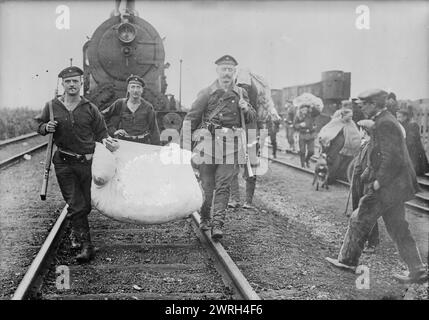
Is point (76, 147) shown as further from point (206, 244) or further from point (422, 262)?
point (422, 262)

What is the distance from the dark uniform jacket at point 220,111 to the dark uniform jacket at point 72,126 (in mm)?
1105

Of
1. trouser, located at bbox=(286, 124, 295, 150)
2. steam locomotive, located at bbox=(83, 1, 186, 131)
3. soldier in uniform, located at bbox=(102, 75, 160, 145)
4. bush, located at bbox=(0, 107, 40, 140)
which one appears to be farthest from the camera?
trouser, located at bbox=(286, 124, 295, 150)

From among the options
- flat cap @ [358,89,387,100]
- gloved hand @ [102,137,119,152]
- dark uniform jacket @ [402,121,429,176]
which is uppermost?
flat cap @ [358,89,387,100]

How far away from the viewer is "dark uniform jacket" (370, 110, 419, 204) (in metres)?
4.16

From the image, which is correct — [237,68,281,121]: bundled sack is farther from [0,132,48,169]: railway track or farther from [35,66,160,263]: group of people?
[0,132,48,169]: railway track

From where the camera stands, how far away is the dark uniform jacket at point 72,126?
4652mm

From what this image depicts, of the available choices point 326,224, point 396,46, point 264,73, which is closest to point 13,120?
point 264,73

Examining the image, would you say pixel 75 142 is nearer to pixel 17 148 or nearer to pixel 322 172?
pixel 322 172

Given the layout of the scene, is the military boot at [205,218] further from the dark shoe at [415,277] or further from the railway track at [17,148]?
the railway track at [17,148]

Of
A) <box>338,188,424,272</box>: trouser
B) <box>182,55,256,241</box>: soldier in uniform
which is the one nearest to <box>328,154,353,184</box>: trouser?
<box>182,55,256,241</box>: soldier in uniform

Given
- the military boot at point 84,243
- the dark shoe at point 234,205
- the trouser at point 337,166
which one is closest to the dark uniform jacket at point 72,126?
the military boot at point 84,243

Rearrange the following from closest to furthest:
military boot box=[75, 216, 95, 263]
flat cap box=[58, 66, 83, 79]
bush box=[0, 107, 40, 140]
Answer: flat cap box=[58, 66, 83, 79]
military boot box=[75, 216, 95, 263]
bush box=[0, 107, 40, 140]

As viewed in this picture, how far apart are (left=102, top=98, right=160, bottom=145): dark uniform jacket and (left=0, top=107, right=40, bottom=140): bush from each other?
28.5 ft

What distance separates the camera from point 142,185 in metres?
4.62
